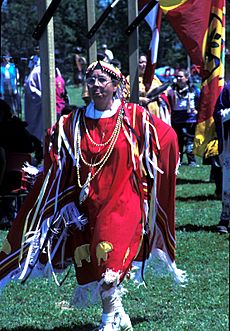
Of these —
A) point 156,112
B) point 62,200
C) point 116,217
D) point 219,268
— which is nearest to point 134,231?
point 116,217

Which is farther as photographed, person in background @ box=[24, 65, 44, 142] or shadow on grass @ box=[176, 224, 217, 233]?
person in background @ box=[24, 65, 44, 142]

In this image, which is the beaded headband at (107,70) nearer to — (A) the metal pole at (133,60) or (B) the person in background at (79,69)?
(A) the metal pole at (133,60)

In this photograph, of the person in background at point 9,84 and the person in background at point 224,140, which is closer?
the person in background at point 224,140

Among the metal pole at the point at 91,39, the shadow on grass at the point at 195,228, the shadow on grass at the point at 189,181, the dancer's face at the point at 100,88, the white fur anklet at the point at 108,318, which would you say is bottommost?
the shadow on grass at the point at 189,181

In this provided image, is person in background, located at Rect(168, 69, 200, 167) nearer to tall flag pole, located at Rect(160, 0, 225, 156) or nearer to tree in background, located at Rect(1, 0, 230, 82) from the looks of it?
tall flag pole, located at Rect(160, 0, 225, 156)

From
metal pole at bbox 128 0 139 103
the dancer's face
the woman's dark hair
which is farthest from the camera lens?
the woman's dark hair

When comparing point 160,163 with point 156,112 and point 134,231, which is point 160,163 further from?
point 156,112

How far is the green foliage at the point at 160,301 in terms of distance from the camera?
5105 mm

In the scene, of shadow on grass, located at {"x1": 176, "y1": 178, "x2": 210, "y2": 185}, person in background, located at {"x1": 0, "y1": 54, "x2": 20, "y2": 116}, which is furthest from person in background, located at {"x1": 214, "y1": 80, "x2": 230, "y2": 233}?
person in background, located at {"x1": 0, "y1": 54, "x2": 20, "y2": 116}

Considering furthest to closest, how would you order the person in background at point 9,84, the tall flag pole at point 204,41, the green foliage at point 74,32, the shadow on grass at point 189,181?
the green foliage at point 74,32 < the person in background at point 9,84 < the shadow on grass at point 189,181 < the tall flag pole at point 204,41

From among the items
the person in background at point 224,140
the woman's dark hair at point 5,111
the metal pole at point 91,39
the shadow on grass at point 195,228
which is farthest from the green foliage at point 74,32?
the metal pole at point 91,39

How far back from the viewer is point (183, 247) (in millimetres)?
7359

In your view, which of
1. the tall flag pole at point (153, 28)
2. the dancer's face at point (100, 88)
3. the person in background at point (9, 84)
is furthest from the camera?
the person in background at point (9, 84)

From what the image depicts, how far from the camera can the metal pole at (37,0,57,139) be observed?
5543 millimetres
